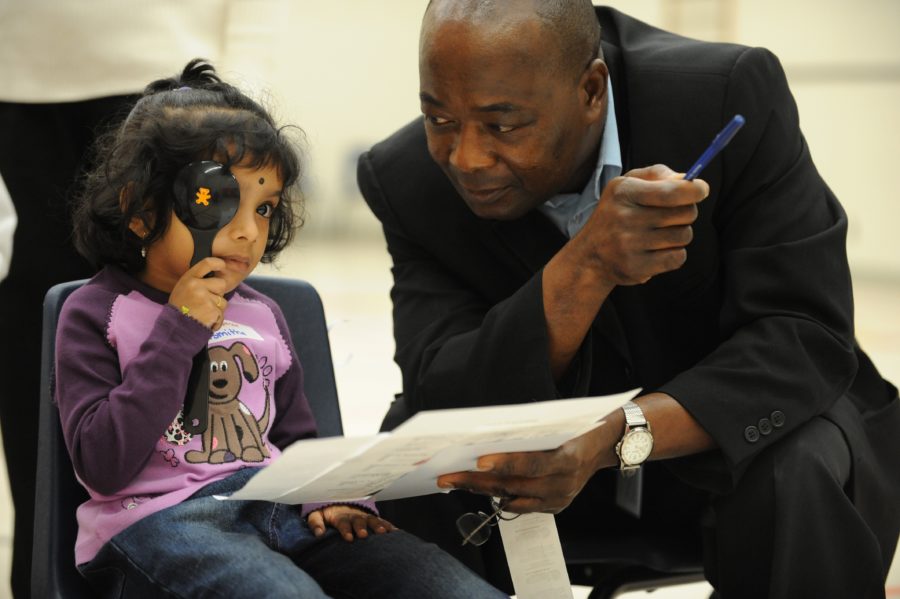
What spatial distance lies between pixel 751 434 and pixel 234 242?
2.77 feet

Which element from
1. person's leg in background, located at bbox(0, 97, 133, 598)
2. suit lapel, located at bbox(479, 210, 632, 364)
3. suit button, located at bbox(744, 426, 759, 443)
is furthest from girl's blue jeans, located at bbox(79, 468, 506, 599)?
person's leg in background, located at bbox(0, 97, 133, 598)

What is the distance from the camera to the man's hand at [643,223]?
1.76m

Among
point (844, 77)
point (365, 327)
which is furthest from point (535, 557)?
point (844, 77)

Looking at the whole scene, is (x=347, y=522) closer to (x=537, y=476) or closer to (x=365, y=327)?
(x=537, y=476)

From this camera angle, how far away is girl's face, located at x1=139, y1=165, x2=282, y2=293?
186 cm

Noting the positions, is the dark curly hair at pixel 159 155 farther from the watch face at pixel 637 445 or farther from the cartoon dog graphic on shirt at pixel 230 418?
the watch face at pixel 637 445

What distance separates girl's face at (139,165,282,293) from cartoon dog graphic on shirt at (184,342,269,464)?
12 centimetres

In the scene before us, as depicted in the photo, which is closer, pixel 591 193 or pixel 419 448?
pixel 419 448

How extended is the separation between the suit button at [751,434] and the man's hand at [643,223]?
1.00 feet

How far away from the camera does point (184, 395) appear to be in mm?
1769

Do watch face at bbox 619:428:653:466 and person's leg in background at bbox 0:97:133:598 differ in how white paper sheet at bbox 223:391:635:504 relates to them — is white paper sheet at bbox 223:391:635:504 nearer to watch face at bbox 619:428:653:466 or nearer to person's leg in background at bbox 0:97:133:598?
watch face at bbox 619:428:653:466

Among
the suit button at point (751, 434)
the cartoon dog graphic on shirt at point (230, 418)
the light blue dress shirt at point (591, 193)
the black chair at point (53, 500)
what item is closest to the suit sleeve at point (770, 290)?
the suit button at point (751, 434)

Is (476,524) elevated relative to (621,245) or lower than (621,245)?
lower

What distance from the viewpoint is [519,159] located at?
1987 millimetres
